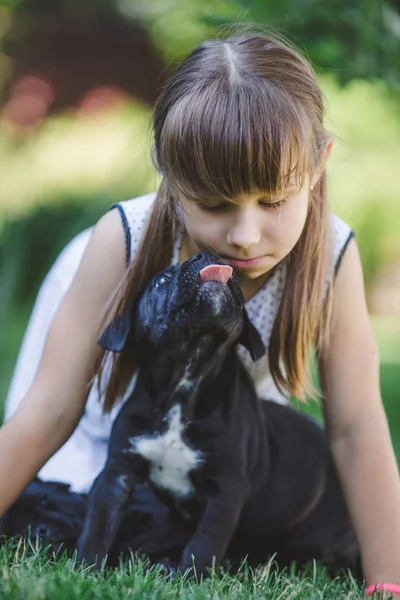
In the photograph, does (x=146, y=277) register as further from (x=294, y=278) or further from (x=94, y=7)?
(x=94, y=7)

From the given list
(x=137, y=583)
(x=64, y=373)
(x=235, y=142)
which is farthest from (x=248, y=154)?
(x=137, y=583)

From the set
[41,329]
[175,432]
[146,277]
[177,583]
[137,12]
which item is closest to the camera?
[177,583]

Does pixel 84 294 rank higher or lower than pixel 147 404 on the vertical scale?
higher

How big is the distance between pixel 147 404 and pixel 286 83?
85 centimetres

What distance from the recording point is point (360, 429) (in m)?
2.60

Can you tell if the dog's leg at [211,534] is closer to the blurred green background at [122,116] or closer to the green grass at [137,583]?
the green grass at [137,583]

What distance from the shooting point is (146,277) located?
247cm

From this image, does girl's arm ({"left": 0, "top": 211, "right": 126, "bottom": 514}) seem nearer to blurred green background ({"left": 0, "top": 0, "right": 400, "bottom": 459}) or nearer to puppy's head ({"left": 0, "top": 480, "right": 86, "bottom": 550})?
puppy's head ({"left": 0, "top": 480, "right": 86, "bottom": 550})

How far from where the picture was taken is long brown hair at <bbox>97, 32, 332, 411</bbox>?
213 cm

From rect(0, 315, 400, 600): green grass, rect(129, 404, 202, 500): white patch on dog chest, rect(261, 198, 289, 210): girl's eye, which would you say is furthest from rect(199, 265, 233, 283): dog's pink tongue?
rect(0, 315, 400, 600): green grass

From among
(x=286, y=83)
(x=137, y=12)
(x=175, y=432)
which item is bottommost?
(x=175, y=432)

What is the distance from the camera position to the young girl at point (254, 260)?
85.2 inches

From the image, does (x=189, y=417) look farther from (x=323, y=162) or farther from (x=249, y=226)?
(x=323, y=162)

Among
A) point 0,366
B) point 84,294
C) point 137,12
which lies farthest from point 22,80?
point 84,294
